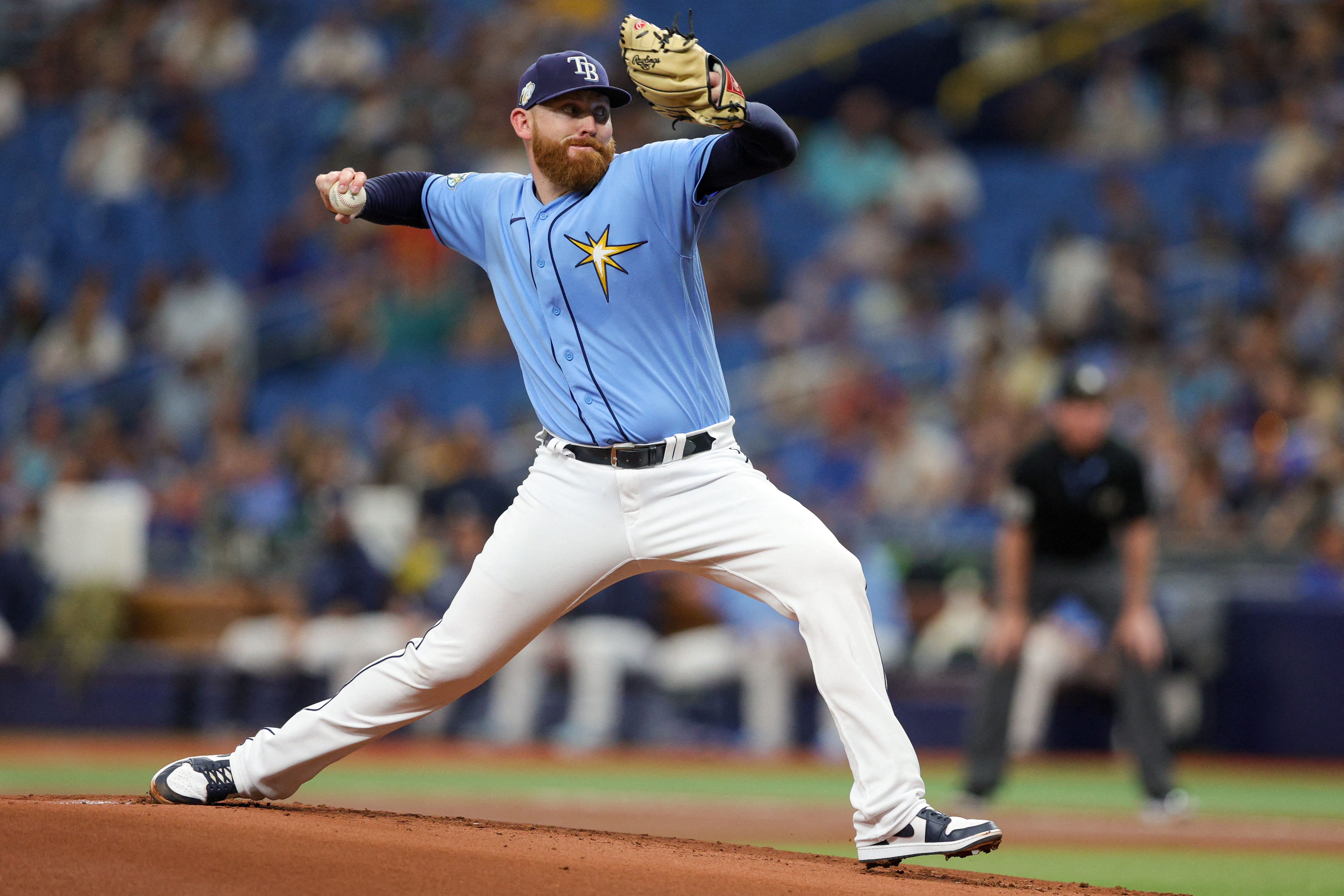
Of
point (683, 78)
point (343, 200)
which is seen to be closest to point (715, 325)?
point (343, 200)

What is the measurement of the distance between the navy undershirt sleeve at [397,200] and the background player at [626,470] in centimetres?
11

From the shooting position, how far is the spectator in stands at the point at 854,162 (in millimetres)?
16062

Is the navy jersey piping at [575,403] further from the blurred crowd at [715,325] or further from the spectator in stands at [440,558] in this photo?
the spectator in stands at [440,558]

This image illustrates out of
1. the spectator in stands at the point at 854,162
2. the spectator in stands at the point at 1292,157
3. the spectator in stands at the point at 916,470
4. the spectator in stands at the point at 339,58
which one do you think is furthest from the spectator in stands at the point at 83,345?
the spectator in stands at the point at 1292,157

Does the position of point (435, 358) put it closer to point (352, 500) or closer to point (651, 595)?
point (352, 500)

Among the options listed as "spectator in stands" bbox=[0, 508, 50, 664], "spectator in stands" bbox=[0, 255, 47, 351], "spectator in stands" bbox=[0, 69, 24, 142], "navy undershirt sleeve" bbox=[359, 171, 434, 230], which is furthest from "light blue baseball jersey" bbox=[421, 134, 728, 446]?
"spectator in stands" bbox=[0, 69, 24, 142]

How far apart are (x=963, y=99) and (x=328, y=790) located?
36.9ft

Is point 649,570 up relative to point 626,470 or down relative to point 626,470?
down

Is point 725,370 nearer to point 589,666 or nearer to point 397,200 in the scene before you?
point 589,666

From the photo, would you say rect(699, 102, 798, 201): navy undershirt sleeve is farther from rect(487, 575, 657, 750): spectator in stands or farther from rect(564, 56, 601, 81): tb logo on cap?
rect(487, 575, 657, 750): spectator in stands

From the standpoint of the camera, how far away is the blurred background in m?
11.7

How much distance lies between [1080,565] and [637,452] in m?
4.65

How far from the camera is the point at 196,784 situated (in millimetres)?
4957

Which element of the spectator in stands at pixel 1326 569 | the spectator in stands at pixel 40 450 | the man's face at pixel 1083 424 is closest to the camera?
the man's face at pixel 1083 424
